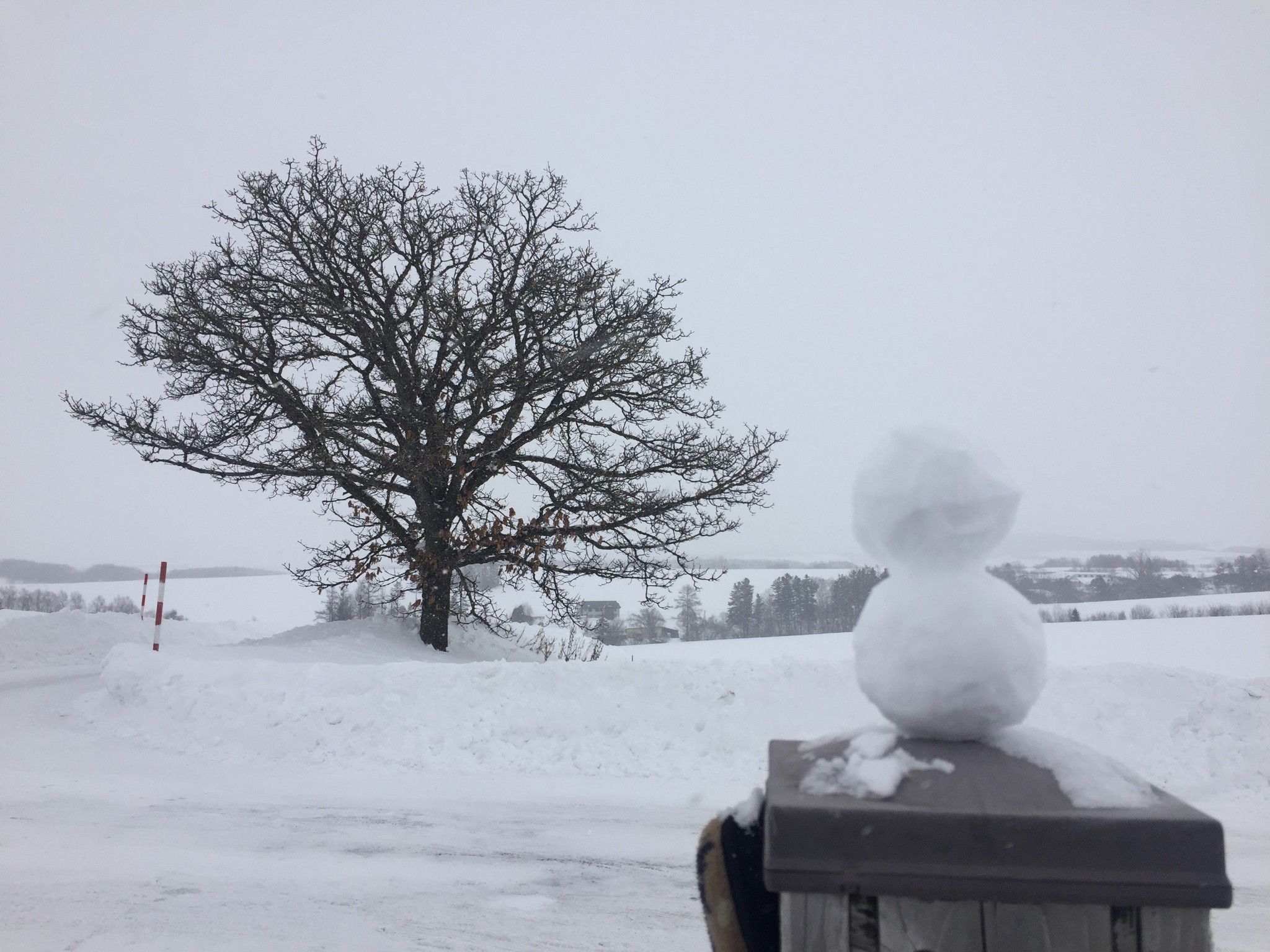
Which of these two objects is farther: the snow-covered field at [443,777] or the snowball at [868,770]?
the snow-covered field at [443,777]

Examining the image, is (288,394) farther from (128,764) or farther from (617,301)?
(128,764)

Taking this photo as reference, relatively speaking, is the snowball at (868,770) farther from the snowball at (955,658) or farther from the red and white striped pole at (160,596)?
the red and white striped pole at (160,596)

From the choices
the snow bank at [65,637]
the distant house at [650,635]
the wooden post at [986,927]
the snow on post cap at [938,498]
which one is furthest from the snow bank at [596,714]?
the wooden post at [986,927]

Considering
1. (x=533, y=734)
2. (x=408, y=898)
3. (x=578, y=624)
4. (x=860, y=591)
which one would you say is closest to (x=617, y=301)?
(x=578, y=624)

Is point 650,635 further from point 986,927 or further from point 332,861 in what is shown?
point 986,927

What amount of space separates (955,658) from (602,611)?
12854 millimetres

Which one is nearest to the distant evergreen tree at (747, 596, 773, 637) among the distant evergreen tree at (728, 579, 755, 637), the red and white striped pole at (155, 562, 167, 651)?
the distant evergreen tree at (728, 579, 755, 637)

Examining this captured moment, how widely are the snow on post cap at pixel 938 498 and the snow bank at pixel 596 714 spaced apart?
261 inches

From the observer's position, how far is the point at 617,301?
43.5ft

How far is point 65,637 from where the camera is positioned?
1436 cm

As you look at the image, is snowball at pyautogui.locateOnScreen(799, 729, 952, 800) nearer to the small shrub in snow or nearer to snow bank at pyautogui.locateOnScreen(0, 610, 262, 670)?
the small shrub in snow

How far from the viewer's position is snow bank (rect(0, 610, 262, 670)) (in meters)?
13.7

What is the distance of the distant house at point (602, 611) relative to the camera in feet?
44.7

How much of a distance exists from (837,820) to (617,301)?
12581 millimetres
